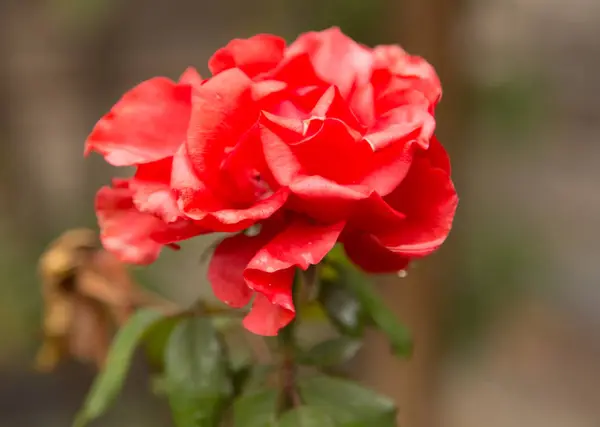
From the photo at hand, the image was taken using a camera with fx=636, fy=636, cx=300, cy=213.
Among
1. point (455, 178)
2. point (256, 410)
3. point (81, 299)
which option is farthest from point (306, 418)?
point (455, 178)

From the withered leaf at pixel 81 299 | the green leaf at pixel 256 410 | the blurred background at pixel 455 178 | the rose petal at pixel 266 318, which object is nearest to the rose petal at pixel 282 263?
the rose petal at pixel 266 318

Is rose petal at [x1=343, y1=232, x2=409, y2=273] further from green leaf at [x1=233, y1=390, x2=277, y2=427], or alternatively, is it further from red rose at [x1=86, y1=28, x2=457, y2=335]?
green leaf at [x1=233, y1=390, x2=277, y2=427]

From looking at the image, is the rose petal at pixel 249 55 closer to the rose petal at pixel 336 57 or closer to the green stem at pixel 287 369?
the rose petal at pixel 336 57

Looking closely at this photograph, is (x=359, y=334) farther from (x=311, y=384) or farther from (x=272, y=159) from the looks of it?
(x=272, y=159)

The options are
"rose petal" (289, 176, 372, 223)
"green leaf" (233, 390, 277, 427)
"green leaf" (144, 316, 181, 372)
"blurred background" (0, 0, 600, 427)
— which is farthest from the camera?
"blurred background" (0, 0, 600, 427)

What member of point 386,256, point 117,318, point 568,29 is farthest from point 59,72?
point 386,256

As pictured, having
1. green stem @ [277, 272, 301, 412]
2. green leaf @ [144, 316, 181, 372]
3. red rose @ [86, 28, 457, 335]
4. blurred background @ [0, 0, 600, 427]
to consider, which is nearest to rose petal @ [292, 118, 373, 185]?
red rose @ [86, 28, 457, 335]
